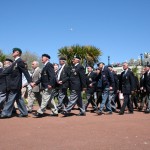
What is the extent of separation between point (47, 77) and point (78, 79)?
1124 millimetres

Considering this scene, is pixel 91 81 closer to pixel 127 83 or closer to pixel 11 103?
pixel 127 83

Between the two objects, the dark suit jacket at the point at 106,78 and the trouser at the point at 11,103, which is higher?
the dark suit jacket at the point at 106,78

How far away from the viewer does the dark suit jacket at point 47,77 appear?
10094mm

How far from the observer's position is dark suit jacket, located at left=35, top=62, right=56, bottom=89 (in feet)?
33.1

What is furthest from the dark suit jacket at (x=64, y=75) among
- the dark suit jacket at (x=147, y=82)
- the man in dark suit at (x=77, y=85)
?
the dark suit jacket at (x=147, y=82)

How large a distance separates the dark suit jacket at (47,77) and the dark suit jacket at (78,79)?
29.2 inches

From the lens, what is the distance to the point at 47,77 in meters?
10.2

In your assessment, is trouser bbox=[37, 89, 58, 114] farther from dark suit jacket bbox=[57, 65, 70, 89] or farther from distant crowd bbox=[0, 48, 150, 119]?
dark suit jacket bbox=[57, 65, 70, 89]

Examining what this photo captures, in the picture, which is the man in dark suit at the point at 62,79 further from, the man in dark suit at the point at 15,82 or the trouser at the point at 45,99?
the man in dark suit at the point at 15,82

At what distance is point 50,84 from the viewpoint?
10.0m

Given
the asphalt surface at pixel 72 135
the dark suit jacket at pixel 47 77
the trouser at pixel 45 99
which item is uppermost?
the dark suit jacket at pixel 47 77

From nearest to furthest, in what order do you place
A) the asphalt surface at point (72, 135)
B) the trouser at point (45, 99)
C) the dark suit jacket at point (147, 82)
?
the asphalt surface at point (72, 135) → the trouser at point (45, 99) → the dark suit jacket at point (147, 82)

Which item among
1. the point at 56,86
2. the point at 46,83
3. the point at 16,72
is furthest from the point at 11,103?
the point at 56,86

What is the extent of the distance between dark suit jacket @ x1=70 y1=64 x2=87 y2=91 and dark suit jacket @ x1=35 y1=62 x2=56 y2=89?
0.74 m
